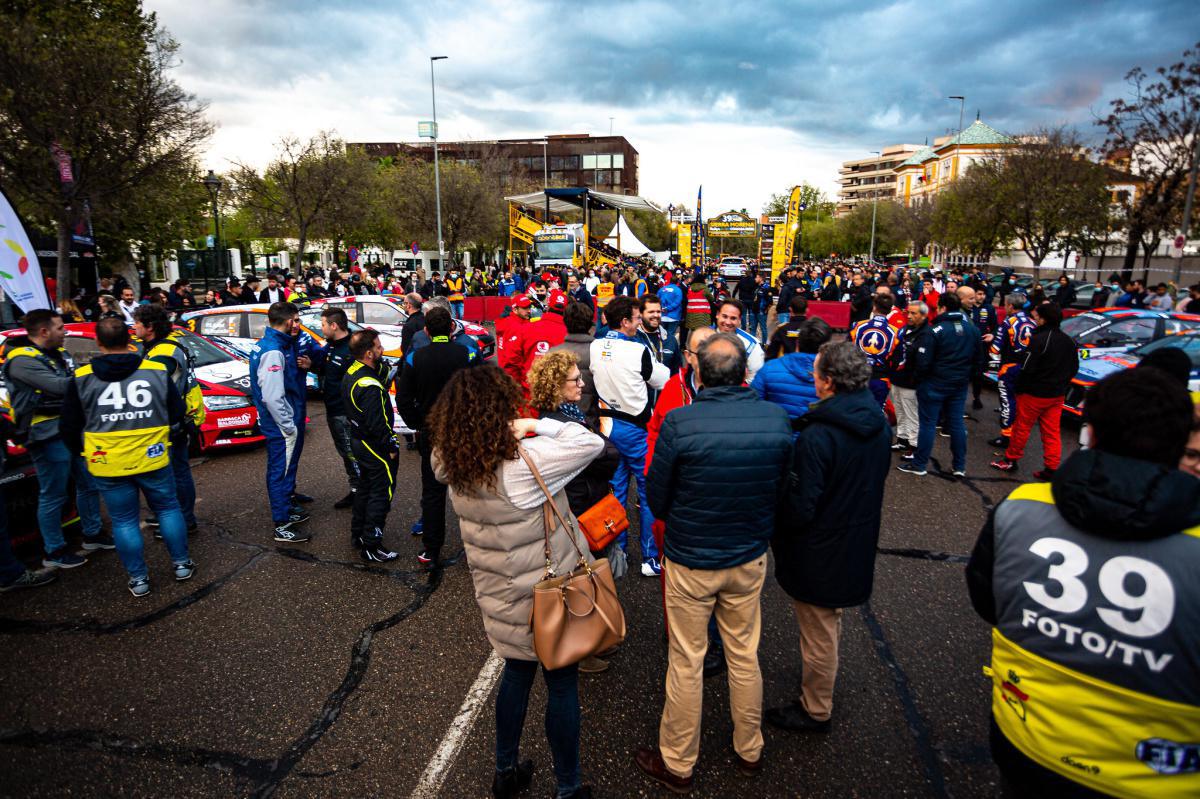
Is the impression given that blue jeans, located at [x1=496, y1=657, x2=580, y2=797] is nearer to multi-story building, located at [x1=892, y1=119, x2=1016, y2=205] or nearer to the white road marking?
the white road marking

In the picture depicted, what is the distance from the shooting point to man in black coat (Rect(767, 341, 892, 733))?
9.08 ft

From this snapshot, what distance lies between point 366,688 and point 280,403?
2.80 metres

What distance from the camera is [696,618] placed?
2.75m

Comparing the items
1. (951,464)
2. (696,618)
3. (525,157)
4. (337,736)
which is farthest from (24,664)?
(525,157)

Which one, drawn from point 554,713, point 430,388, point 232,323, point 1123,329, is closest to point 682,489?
point 554,713

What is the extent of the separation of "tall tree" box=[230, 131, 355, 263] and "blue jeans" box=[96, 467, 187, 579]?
920 inches

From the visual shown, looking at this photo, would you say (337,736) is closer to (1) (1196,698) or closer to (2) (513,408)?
(2) (513,408)

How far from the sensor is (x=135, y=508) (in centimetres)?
439

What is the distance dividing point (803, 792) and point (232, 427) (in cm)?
755

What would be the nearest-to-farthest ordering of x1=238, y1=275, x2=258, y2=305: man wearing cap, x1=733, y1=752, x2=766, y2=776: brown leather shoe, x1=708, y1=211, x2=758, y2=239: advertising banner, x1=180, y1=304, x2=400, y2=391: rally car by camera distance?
x1=733, y1=752, x2=766, y2=776: brown leather shoe < x1=180, y1=304, x2=400, y2=391: rally car < x1=238, y1=275, x2=258, y2=305: man wearing cap < x1=708, y1=211, x2=758, y2=239: advertising banner

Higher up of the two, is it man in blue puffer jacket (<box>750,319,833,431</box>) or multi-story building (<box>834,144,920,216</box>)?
multi-story building (<box>834,144,920,216</box>)

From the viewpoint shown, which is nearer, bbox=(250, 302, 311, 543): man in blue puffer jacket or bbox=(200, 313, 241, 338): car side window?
bbox=(250, 302, 311, 543): man in blue puffer jacket

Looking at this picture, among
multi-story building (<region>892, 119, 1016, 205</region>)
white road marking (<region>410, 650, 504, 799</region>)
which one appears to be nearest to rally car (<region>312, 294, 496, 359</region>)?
white road marking (<region>410, 650, 504, 799</region>)

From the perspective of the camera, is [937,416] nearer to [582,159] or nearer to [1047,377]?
[1047,377]
